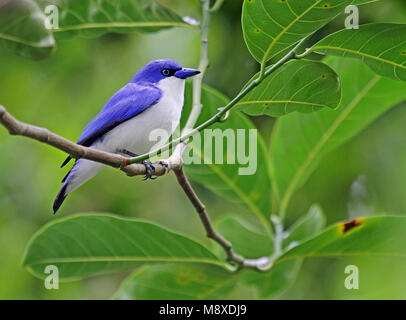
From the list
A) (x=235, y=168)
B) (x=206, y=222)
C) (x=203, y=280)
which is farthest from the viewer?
(x=235, y=168)

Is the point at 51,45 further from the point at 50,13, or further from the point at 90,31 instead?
the point at 90,31

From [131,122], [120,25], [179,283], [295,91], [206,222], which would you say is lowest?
[179,283]

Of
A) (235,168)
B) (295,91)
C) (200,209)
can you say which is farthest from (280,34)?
(235,168)

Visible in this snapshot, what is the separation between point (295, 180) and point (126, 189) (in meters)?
1.38

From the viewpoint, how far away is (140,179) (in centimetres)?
312

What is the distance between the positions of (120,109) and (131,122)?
68mm

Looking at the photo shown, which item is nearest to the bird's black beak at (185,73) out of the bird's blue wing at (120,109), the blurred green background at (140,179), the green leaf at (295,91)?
the bird's blue wing at (120,109)

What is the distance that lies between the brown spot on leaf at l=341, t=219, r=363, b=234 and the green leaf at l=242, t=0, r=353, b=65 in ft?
2.54

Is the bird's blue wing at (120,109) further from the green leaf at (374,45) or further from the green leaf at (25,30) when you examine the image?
the green leaf at (374,45)

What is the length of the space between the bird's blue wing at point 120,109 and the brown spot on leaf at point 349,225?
0.79 m

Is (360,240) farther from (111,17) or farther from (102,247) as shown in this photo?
(111,17)

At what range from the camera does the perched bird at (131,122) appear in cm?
173

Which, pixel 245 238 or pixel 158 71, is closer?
pixel 158 71

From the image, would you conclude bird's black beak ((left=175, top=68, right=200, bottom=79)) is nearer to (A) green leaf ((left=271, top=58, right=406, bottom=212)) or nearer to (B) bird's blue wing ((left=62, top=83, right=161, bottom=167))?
(B) bird's blue wing ((left=62, top=83, right=161, bottom=167))
